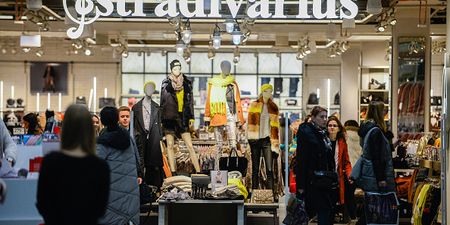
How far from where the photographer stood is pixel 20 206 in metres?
6.55

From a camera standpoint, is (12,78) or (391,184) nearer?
(391,184)

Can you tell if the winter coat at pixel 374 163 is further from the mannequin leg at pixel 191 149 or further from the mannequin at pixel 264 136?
the mannequin leg at pixel 191 149

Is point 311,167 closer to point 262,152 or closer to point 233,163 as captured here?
point 233,163

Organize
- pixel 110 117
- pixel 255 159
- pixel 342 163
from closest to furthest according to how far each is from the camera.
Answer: pixel 110 117
pixel 342 163
pixel 255 159

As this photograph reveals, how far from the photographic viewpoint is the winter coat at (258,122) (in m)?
10.4

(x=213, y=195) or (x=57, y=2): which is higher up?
(x=57, y=2)

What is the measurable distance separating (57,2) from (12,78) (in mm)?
13098

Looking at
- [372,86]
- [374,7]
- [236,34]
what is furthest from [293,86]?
[374,7]

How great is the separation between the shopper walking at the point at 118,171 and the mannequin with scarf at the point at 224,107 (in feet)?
11.6

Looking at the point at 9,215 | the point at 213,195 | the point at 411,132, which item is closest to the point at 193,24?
the point at 411,132

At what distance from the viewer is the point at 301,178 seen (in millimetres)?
7980

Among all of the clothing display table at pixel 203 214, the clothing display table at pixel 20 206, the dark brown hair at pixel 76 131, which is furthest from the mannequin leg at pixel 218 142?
the dark brown hair at pixel 76 131

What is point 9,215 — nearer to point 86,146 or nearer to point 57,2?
point 86,146

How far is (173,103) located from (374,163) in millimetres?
2789
